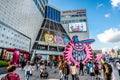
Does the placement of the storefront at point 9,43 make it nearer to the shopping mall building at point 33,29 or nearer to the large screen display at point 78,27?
the shopping mall building at point 33,29

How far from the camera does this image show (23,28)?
33875mm

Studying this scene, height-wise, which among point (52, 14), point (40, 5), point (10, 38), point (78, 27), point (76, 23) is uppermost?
point (40, 5)

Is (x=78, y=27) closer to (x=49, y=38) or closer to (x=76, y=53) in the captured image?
(x=49, y=38)

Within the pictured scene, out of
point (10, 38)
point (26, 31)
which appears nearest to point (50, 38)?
point (26, 31)

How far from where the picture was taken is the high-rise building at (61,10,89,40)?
6656 cm

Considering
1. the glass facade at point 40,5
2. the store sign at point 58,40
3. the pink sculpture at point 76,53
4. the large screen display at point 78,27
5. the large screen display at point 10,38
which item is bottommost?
the pink sculpture at point 76,53

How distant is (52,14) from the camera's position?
59500 mm

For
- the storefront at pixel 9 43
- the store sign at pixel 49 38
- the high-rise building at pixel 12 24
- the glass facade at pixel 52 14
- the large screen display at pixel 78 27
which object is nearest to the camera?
the storefront at pixel 9 43

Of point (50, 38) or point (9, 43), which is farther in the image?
point (50, 38)

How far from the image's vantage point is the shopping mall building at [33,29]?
971 inches

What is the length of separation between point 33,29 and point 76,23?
2949cm

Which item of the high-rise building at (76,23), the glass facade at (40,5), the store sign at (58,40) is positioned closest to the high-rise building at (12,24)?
the glass facade at (40,5)

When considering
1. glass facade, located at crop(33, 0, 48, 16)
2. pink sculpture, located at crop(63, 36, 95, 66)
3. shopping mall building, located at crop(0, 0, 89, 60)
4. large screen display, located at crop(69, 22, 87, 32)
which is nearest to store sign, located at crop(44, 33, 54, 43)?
shopping mall building, located at crop(0, 0, 89, 60)

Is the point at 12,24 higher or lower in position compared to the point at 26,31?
lower
